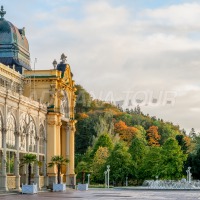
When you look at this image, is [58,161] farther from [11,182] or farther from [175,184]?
[175,184]

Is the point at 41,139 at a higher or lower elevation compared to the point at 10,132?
lower

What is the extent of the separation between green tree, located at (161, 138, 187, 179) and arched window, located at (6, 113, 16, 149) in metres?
45.6

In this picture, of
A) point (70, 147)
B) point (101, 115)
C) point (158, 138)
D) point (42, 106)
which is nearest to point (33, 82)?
point (42, 106)

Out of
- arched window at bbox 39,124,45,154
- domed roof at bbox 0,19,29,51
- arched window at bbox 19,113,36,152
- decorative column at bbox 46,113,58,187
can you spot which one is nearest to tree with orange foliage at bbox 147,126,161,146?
decorative column at bbox 46,113,58,187

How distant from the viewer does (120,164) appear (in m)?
110

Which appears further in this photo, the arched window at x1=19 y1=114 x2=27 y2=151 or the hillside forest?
the hillside forest

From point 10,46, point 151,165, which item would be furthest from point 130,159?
point 10,46

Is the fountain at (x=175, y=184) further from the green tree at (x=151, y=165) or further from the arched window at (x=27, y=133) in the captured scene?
the arched window at (x=27, y=133)

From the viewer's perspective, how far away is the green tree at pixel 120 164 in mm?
109500

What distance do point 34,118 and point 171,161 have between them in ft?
130

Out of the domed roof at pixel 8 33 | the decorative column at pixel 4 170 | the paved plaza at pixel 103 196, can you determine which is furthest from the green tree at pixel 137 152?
the decorative column at pixel 4 170

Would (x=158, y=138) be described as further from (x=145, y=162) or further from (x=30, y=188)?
(x=30, y=188)

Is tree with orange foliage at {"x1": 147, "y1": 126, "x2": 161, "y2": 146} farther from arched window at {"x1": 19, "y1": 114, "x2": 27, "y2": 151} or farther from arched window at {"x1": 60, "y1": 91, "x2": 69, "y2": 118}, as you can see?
arched window at {"x1": 19, "y1": 114, "x2": 27, "y2": 151}

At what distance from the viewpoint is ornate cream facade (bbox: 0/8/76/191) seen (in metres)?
65.4
